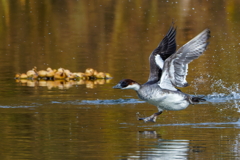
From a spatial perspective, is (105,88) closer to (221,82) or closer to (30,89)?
(30,89)

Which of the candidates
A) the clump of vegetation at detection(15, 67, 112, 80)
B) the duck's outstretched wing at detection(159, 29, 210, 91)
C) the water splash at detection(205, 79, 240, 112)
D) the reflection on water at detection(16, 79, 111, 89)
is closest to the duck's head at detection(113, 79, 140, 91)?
the duck's outstretched wing at detection(159, 29, 210, 91)

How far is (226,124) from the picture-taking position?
1166 centimetres

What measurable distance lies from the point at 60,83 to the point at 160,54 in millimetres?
5985

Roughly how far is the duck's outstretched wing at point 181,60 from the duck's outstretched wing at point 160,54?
0.56 m

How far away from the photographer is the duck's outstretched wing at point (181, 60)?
35.4 ft

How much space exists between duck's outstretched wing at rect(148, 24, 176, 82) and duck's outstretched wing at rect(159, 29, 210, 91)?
556mm

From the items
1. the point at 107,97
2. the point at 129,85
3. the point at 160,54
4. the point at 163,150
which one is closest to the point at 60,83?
the point at 107,97

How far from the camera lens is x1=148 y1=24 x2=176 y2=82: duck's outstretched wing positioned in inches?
466

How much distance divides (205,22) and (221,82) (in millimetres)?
19217

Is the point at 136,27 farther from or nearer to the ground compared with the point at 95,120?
farther from the ground

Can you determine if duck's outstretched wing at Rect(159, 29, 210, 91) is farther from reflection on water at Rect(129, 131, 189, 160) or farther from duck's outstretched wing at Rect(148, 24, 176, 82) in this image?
reflection on water at Rect(129, 131, 189, 160)

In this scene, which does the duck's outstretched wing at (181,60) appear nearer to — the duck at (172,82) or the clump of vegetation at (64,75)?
the duck at (172,82)

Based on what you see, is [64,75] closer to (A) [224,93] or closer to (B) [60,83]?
(B) [60,83]

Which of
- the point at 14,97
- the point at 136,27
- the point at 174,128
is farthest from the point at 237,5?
the point at 174,128
